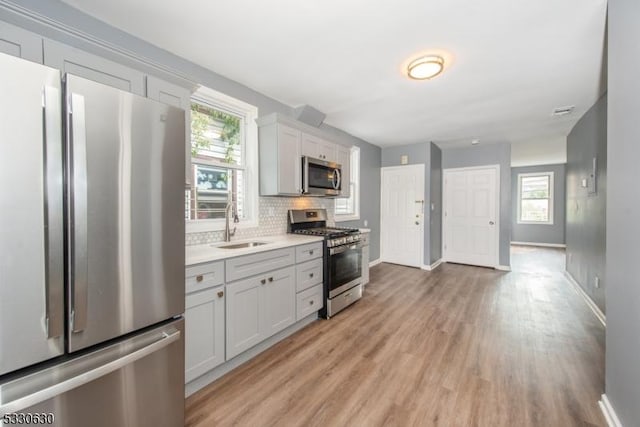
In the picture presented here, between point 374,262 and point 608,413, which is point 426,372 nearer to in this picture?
point 608,413

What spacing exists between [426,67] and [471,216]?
421cm

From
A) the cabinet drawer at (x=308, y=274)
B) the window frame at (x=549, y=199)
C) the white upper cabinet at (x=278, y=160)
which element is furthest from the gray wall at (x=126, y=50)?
the window frame at (x=549, y=199)

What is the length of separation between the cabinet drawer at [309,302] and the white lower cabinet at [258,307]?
0.07m

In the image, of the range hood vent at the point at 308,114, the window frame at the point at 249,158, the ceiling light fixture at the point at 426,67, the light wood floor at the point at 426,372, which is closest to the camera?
the light wood floor at the point at 426,372

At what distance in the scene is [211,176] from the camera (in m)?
2.65

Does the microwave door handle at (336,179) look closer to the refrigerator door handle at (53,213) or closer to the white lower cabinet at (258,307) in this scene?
the white lower cabinet at (258,307)

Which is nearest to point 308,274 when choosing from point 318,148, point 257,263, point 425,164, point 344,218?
point 257,263

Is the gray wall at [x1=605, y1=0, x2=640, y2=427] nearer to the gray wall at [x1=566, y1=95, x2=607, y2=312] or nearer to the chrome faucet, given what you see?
the gray wall at [x1=566, y1=95, x2=607, y2=312]

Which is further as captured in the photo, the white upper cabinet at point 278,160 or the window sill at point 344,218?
the window sill at point 344,218

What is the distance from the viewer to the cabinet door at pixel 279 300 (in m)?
2.31

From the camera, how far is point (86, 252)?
108 cm

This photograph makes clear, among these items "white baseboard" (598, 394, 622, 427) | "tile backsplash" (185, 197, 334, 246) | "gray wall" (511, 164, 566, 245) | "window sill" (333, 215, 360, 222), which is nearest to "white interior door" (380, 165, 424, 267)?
"window sill" (333, 215, 360, 222)

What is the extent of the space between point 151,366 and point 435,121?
4342mm

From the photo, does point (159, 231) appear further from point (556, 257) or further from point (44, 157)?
point (556, 257)
